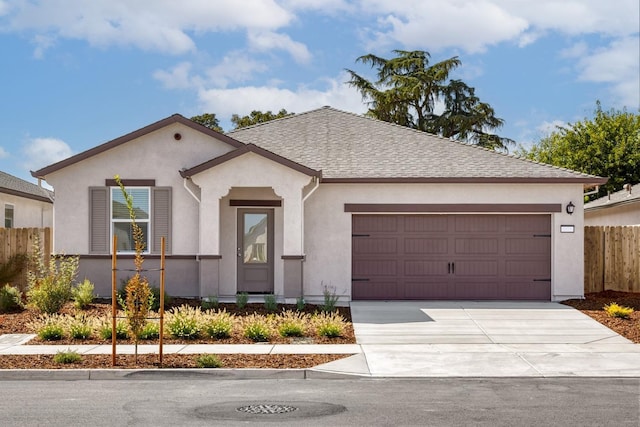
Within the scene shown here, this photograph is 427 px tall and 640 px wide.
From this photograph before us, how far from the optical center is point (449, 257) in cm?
2073

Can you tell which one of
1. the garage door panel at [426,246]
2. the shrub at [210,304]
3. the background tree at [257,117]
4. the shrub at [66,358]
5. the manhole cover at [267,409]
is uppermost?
the background tree at [257,117]

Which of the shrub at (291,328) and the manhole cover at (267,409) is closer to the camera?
the manhole cover at (267,409)

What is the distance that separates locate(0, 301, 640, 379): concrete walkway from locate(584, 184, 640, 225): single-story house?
10.9 meters

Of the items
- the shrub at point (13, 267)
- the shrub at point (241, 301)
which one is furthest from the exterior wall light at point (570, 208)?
the shrub at point (13, 267)

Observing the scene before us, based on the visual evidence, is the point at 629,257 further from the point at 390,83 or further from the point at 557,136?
the point at 557,136

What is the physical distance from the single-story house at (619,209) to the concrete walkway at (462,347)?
10.9 meters

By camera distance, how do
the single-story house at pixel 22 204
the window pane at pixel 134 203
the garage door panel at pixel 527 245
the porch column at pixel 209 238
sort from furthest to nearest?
the single-story house at pixel 22 204 < the garage door panel at pixel 527 245 < the window pane at pixel 134 203 < the porch column at pixel 209 238

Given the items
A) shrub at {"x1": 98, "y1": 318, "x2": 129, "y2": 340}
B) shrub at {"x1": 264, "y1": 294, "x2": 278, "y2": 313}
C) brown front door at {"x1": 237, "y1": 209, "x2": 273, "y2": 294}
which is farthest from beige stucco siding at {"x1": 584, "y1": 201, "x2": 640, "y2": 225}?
shrub at {"x1": 98, "y1": 318, "x2": 129, "y2": 340}

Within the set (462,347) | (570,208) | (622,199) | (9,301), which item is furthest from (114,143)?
(622,199)

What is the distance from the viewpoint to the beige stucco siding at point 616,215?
28.7 m

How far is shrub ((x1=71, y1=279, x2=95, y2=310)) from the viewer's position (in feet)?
60.0

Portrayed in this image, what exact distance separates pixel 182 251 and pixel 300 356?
8065 mm

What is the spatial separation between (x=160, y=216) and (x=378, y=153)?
608 centimetres

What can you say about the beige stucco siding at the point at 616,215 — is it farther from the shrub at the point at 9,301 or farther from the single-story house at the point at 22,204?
the single-story house at the point at 22,204
